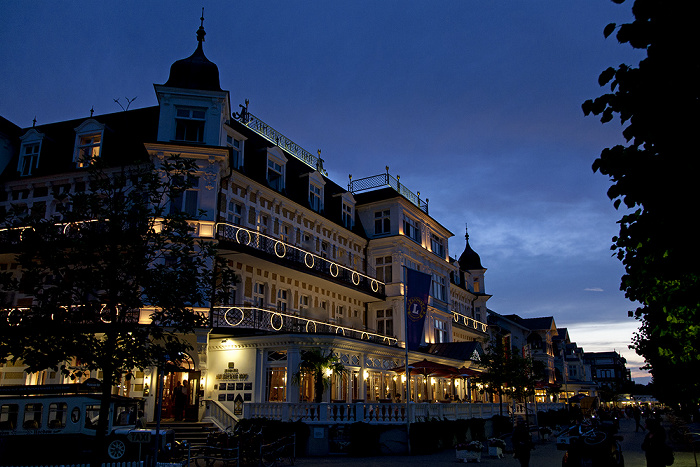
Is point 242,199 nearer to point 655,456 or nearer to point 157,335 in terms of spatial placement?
point 157,335

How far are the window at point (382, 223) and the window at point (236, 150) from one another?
13.5m

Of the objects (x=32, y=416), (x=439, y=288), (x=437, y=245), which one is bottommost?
(x=32, y=416)

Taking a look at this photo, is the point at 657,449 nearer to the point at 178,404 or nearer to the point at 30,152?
the point at 178,404

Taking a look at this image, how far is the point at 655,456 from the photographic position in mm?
12680

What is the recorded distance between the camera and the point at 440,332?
40.7 meters

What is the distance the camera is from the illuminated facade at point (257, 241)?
2386cm

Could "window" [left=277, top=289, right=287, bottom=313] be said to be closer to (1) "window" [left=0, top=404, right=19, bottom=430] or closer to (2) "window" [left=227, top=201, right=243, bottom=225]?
(2) "window" [left=227, top=201, right=243, bottom=225]

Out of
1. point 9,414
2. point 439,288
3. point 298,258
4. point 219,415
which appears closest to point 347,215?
point 298,258

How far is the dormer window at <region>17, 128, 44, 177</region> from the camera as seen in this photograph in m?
27.8

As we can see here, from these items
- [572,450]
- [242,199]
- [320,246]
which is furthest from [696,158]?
[320,246]

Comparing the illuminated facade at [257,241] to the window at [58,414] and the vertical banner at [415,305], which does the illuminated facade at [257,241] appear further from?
the window at [58,414]

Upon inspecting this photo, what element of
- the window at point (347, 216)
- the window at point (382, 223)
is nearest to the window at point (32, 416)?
the window at point (347, 216)

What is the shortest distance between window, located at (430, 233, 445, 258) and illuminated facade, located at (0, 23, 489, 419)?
4424 millimetres

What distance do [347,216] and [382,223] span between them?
106 inches
